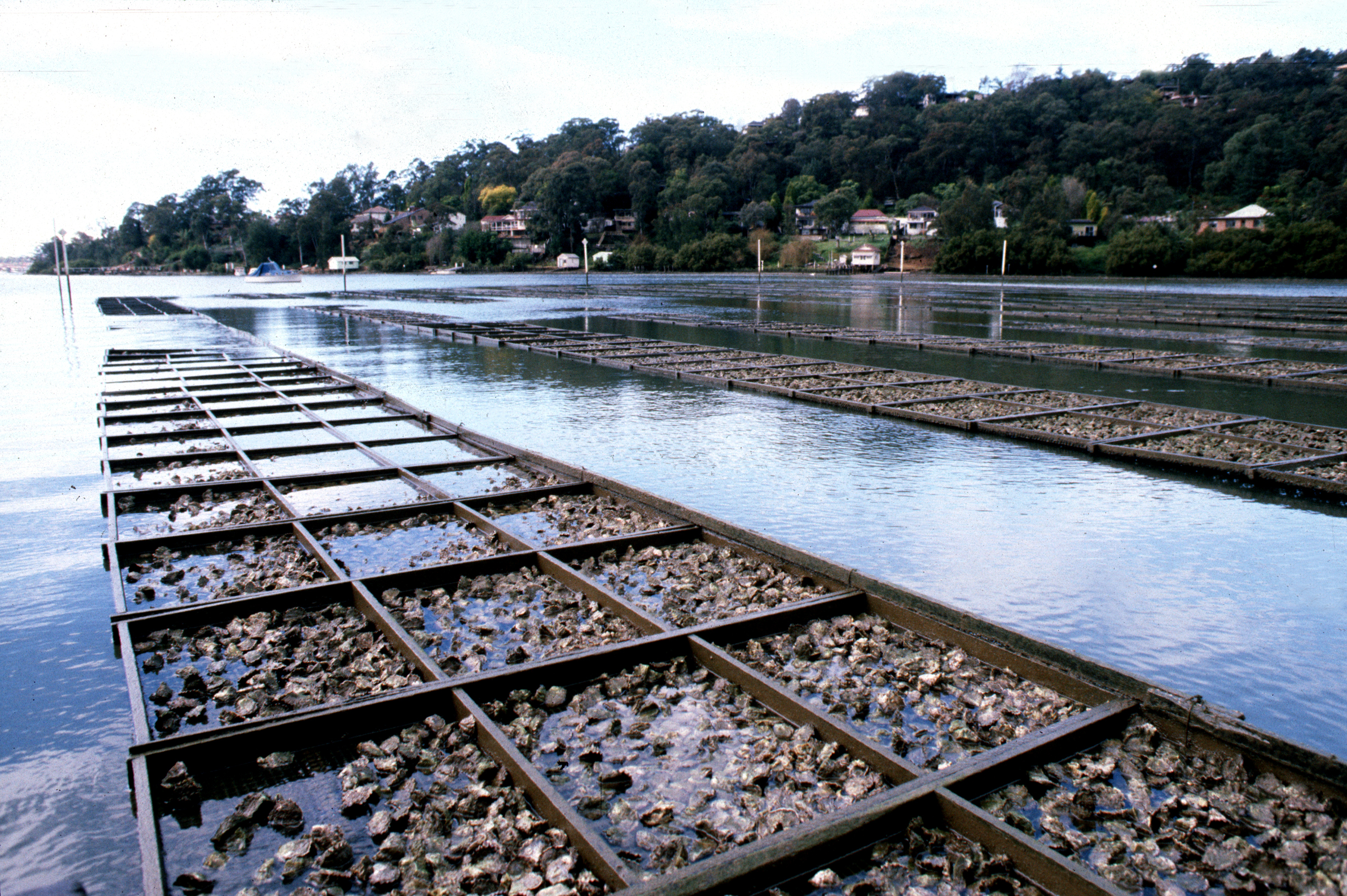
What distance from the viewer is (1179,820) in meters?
2.86

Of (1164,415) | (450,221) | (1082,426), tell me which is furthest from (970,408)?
(450,221)

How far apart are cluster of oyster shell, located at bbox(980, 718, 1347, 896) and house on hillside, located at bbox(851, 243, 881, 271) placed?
241 ft

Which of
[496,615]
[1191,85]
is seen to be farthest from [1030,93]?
[496,615]

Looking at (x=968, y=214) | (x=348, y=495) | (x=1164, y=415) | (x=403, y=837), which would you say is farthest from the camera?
(x=968, y=214)

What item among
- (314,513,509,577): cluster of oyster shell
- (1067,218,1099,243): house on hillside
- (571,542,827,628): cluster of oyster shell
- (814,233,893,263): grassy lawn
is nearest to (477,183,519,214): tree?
(814,233,893,263): grassy lawn

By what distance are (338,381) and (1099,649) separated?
1114 centimetres

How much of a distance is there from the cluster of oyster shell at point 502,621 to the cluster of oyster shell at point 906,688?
0.75 meters

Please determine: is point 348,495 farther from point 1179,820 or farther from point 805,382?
point 805,382

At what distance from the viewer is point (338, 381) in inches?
508

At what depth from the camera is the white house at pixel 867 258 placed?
73.9 m

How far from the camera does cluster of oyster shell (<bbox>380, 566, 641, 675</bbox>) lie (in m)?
4.07

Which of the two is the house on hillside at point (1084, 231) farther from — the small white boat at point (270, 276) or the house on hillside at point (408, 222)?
the house on hillside at point (408, 222)

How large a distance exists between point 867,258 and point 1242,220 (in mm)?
26015

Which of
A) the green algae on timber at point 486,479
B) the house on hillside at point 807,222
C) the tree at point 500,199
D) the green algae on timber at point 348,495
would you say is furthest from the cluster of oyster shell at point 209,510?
the tree at point 500,199
